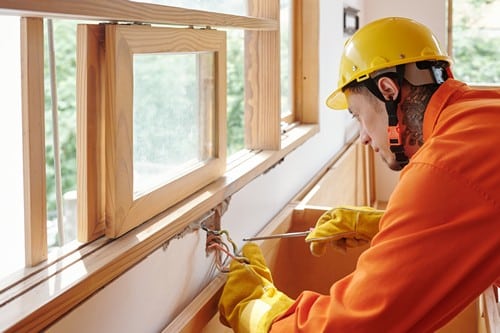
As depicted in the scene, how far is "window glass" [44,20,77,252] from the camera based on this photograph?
1220 mm

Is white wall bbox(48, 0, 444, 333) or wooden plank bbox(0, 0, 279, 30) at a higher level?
wooden plank bbox(0, 0, 279, 30)

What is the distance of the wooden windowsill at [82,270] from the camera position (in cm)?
100

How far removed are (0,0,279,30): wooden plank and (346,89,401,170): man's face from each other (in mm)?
401

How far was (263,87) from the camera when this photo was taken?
2.37 meters

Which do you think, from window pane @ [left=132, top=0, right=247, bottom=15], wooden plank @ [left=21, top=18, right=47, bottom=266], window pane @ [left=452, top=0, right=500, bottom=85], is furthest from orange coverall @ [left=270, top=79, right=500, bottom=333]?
window pane @ [left=452, top=0, right=500, bottom=85]

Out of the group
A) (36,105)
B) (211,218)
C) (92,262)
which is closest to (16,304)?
(92,262)

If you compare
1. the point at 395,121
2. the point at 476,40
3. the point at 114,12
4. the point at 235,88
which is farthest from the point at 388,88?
the point at 476,40

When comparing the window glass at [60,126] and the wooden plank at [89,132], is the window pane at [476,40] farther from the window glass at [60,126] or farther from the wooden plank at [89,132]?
the wooden plank at [89,132]

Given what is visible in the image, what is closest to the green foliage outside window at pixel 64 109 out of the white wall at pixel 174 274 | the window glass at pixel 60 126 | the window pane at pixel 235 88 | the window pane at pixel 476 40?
the window glass at pixel 60 126

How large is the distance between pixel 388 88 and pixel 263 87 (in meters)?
0.94

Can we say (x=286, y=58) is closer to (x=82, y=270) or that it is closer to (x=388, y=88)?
(x=388, y=88)

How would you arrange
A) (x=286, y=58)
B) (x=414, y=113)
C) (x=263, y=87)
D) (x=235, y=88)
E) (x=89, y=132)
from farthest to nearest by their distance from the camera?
1. (x=286, y=58)
2. (x=235, y=88)
3. (x=263, y=87)
4. (x=414, y=113)
5. (x=89, y=132)

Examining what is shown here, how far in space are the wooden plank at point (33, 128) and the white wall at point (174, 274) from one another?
0.54 ft

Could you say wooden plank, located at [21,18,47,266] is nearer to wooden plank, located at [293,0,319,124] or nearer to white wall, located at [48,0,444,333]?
white wall, located at [48,0,444,333]
